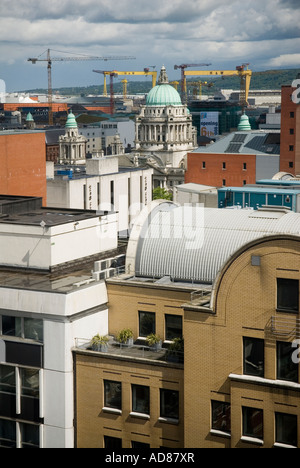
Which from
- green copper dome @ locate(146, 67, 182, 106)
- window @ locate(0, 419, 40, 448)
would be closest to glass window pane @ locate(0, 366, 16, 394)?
window @ locate(0, 419, 40, 448)

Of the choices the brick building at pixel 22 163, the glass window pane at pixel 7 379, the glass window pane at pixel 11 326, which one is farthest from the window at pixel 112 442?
the brick building at pixel 22 163

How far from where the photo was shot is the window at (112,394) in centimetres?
3297

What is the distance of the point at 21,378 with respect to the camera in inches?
1328

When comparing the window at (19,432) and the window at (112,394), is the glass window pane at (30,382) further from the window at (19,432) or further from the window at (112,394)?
the window at (112,394)

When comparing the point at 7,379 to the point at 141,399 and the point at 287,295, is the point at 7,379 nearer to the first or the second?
the point at 141,399

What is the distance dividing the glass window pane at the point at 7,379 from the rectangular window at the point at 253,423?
9.56 meters

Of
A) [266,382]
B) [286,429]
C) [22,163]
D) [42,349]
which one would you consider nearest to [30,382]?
[42,349]

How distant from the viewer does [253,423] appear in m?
29.8

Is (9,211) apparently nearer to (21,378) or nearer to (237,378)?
(21,378)

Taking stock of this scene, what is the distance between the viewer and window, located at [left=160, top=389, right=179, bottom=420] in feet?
105

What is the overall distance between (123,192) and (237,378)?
82658mm

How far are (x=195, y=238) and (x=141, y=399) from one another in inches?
284

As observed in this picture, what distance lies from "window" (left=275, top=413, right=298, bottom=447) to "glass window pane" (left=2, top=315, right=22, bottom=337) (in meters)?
10.7

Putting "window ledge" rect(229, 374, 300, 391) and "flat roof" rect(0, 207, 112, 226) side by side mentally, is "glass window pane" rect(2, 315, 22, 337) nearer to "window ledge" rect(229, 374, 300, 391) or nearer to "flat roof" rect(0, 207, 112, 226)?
"flat roof" rect(0, 207, 112, 226)
